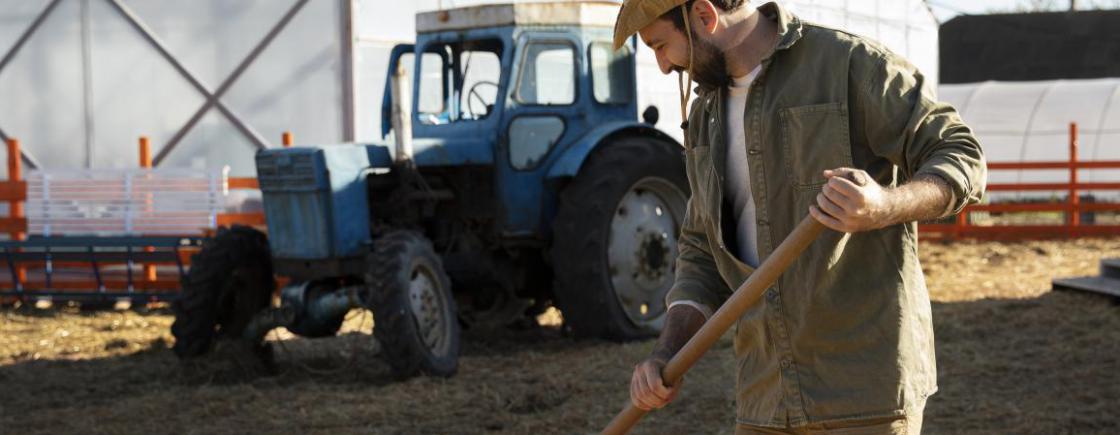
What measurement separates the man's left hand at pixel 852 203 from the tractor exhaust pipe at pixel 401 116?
18.6 ft

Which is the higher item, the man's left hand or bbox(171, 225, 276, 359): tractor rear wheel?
the man's left hand

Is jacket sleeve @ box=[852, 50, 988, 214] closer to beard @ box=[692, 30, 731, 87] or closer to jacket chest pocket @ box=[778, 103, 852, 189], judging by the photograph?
jacket chest pocket @ box=[778, 103, 852, 189]

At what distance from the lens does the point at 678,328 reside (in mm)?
3129

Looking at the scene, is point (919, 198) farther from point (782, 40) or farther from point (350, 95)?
point (350, 95)

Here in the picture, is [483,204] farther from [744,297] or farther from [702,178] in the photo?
[744,297]

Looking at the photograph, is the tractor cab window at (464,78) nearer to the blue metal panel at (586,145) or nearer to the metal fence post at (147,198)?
the blue metal panel at (586,145)

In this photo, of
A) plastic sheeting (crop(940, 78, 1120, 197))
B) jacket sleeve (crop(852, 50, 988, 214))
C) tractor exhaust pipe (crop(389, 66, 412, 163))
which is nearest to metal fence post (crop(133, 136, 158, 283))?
tractor exhaust pipe (crop(389, 66, 412, 163))

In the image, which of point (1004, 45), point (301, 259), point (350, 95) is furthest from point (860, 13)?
point (1004, 45)

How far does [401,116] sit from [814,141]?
214 inches

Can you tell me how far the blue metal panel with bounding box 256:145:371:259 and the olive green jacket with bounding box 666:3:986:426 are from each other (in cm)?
543

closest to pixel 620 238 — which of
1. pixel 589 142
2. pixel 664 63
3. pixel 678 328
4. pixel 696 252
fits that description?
pixel 589 142

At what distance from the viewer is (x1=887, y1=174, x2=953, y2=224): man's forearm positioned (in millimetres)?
2533

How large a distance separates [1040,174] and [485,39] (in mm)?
13753

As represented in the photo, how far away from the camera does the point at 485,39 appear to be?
901 cm
